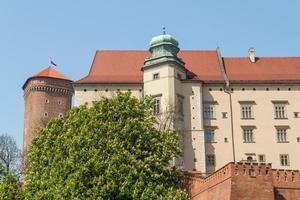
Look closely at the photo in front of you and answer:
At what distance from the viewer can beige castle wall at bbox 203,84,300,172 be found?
51.9m

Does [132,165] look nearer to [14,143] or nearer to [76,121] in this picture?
[76,121]

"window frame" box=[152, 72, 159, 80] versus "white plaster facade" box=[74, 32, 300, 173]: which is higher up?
"window frame" box=[152, 72, 159, 80]

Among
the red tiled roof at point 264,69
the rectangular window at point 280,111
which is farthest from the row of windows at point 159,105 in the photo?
the rectangular window at point 280,111

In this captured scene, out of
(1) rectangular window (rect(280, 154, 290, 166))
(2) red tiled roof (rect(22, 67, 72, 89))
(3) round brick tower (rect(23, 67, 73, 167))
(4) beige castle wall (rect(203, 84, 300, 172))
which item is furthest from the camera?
(2) red tiled roof (rect(22, 67, 72, 89))

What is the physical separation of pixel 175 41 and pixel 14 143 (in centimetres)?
1982

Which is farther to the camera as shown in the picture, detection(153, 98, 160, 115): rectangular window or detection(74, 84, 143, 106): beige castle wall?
detection(74, 84, 143, 106): beige castle wall

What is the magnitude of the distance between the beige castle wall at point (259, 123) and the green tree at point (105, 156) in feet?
73.8

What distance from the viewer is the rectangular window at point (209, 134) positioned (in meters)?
52.1

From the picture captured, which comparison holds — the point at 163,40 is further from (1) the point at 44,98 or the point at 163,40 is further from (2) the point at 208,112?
(1) the point at 44,98

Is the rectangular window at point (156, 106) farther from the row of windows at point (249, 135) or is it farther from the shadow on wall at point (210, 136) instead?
the row of windows at point (249, 135)

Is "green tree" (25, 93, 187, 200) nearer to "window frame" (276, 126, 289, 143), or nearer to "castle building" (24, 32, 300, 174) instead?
"castle building" (24, 32, 300, 174)

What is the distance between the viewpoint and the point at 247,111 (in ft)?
174

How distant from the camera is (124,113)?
29.2 m

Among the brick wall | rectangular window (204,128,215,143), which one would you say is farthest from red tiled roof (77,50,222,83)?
the brick wall
